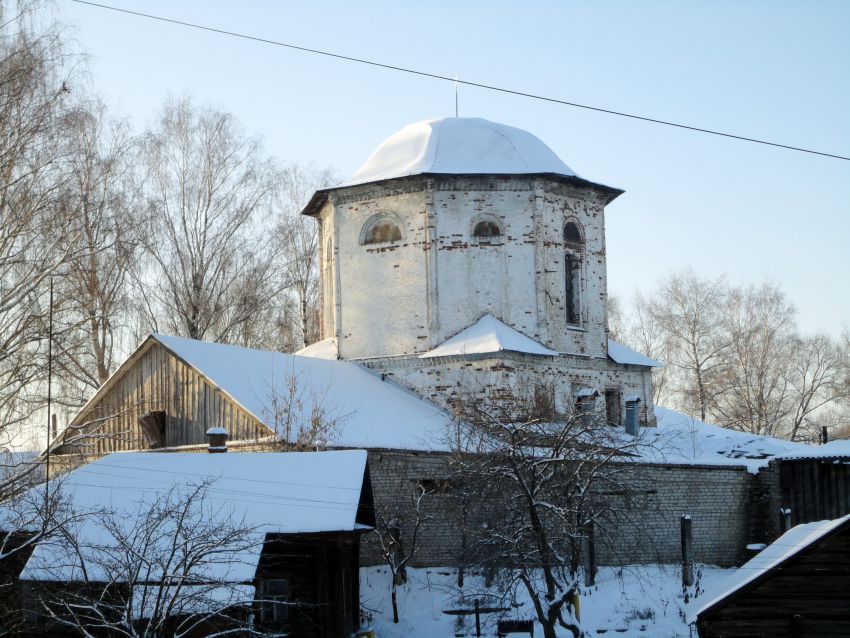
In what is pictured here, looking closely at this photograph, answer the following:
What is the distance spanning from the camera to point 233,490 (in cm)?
1631

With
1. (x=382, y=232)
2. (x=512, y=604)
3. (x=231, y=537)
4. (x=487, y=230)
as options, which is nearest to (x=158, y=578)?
(x=231, y=537)

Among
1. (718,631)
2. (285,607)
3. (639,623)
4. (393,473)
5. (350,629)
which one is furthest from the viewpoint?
(393,473)

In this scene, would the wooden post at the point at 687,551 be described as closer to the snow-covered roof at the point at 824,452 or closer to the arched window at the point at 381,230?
the snow-covered roof at the point at 824,452

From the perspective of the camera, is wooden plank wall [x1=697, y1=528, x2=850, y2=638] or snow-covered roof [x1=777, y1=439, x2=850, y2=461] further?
snow-covered roof [x1=777, y1=439, x2=850, y2=461]

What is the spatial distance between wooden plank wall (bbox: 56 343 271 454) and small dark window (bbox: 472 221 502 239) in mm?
7434

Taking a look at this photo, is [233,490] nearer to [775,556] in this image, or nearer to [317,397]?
[775,556]

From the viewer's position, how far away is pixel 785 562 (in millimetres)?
14836

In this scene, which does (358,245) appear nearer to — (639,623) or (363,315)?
(363,315)

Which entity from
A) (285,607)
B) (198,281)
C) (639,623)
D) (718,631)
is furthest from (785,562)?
(198,281)

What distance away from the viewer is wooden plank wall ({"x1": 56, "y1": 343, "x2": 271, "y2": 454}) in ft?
73.6

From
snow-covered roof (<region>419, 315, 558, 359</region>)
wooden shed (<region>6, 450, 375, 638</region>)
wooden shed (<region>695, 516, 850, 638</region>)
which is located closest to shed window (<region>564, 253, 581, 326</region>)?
snow-covered roof (<region>419, 315, 558, 359</region>)

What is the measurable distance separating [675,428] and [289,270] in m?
12.9

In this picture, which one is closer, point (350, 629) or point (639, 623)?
point (350, 629)

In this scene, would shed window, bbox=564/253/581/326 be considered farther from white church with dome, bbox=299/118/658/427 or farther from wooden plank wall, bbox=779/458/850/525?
wooden plank wall, bbox=779/458/850/525
